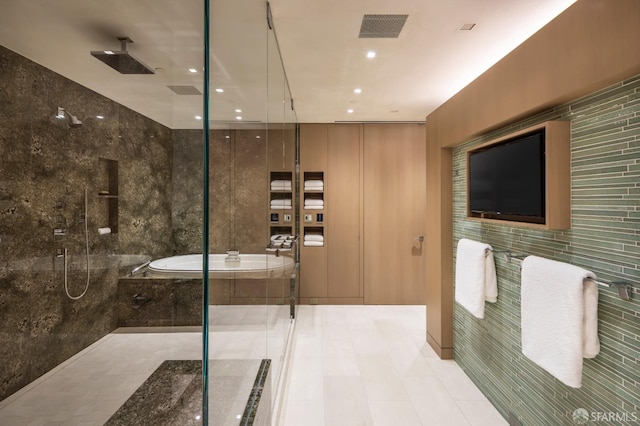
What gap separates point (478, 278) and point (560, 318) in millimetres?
776

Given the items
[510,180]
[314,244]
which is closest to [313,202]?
[314,244]

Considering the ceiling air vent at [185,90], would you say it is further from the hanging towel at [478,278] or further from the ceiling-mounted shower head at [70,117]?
the hanging towel at [478,278]

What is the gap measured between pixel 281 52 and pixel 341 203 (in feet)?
8.00

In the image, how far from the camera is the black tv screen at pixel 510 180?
5.43ft

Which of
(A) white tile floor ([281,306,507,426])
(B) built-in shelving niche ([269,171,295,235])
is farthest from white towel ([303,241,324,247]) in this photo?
(A) white tile floor ([281,306,507,426])

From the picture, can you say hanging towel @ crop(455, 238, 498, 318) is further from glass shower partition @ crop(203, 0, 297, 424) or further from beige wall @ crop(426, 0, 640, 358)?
glass shower partition @ crop(203, 0, 297, 424)

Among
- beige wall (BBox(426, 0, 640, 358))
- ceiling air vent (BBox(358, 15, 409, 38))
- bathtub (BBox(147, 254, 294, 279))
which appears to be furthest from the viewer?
ceiling air vent (BBox(358, 15, 409, 38))

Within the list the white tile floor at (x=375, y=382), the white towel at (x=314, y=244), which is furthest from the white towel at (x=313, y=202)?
the white tile floor at (x=375, y=382)

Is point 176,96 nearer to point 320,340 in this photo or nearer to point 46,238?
point 46,238

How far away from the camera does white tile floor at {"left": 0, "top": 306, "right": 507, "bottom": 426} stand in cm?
94

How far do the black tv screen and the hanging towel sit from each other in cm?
26

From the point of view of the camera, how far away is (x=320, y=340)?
333cm

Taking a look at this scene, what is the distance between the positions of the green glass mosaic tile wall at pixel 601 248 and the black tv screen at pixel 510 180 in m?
0.13

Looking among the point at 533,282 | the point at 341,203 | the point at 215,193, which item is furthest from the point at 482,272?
the point at 341,203
